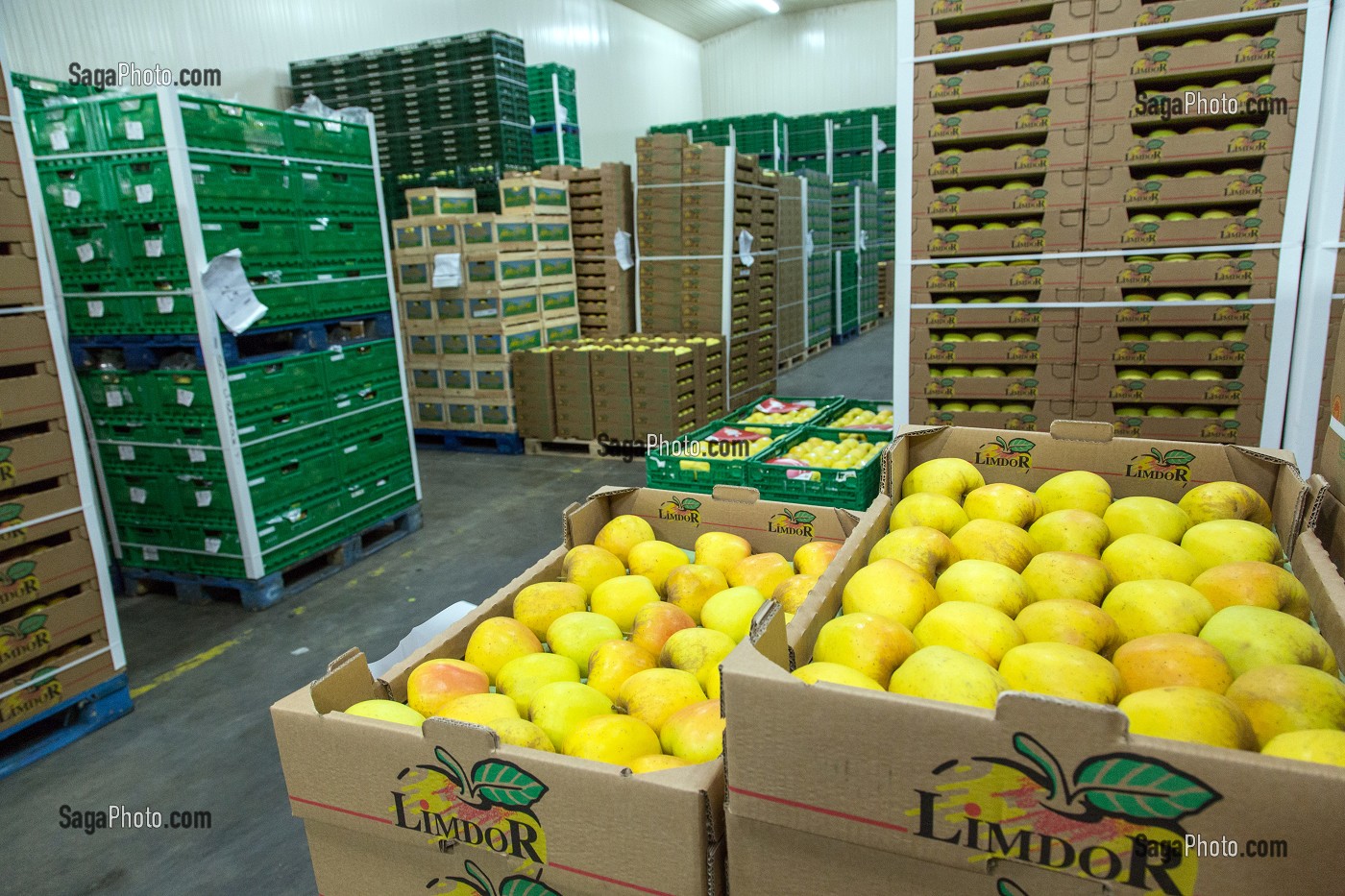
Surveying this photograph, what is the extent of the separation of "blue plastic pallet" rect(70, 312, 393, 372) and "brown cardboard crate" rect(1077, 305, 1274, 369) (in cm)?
421

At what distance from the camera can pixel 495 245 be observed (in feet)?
24.1

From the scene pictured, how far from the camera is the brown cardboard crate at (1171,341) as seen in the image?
11.8 ft

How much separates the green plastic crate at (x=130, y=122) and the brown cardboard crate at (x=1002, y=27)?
3.69m

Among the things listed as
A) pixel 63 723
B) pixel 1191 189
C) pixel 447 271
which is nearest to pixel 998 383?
pixel 1191 189

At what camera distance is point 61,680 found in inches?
131

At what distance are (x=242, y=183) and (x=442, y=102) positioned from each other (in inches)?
208

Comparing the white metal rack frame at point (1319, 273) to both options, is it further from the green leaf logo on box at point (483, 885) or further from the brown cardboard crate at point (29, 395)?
the brown cardboard crate at point (29, 395)

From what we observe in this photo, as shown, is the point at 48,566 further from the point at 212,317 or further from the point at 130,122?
the point at 130,122

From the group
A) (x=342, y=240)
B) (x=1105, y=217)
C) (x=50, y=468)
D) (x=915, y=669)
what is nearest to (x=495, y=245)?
(x=342, y=240)

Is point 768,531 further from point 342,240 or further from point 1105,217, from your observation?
point 342,240

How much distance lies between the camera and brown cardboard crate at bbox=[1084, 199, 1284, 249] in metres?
3.47

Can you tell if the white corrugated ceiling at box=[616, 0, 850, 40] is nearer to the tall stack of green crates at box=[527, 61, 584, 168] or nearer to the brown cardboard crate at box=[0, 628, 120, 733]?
the tall stack of green crates at box=[527, 61, 584, 168]

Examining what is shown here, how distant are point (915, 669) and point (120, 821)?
299cm

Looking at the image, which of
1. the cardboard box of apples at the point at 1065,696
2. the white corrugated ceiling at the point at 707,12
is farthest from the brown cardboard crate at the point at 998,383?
the white corrugated ceiling at the point at 707,12
